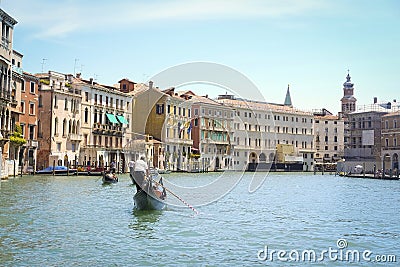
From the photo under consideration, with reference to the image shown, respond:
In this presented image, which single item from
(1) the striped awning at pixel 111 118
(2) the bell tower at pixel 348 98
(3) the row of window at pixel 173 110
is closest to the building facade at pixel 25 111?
(1) the striped awning at pixel 111 118

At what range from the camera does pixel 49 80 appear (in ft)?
112

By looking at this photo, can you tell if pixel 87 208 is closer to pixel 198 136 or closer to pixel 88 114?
pixel 88 114

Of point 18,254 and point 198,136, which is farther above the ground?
point 198,136

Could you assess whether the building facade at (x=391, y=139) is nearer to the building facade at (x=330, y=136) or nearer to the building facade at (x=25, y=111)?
the building facade at (x=330, y=136)

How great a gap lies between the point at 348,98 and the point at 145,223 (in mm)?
69541

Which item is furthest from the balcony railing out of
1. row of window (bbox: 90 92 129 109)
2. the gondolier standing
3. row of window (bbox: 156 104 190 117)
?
the gondolier standing

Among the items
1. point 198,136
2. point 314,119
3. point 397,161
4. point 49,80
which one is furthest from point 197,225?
point 314,119

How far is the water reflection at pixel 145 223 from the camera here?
31.5 feet

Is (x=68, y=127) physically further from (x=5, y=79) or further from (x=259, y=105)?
(x=259, y=105)

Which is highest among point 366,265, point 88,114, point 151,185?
point 88,114

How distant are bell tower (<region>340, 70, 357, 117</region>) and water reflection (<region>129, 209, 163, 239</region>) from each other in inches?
2617

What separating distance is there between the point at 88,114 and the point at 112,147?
352cm

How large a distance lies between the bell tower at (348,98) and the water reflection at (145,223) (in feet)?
218

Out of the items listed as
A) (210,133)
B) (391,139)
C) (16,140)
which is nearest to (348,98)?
(391,139)
